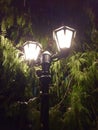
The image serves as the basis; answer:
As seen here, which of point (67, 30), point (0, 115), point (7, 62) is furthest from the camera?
point (0, 115)

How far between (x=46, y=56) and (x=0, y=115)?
2415 mm

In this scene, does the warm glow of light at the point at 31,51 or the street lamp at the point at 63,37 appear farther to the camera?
the warm glow of light at the point at 31,51

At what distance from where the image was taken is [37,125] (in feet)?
20.2

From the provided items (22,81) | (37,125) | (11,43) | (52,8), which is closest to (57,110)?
(37,125)

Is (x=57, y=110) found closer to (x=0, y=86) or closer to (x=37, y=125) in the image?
(x=37, y=125)

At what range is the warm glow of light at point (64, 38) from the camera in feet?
16.9

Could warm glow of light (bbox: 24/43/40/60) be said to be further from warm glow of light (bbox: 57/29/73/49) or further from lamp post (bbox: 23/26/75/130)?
warm glow of light (bbox: 57/29/73/49)

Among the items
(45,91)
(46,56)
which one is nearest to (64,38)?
(46,56)

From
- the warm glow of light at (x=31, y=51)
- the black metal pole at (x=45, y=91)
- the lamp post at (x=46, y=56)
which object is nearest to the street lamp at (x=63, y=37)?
the lamp post at (x=46, y=56)

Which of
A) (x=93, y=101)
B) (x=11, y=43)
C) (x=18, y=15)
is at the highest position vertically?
(x=18, y=15)

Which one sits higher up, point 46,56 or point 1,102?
point 46,56

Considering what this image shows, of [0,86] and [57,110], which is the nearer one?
[57,110]

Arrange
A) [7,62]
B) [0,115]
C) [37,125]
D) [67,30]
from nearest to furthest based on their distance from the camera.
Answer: [67,30], [37,125], [7,62], [0,115]

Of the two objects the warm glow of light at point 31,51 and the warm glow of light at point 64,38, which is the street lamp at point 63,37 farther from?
the warm glow of light at point 31,51
